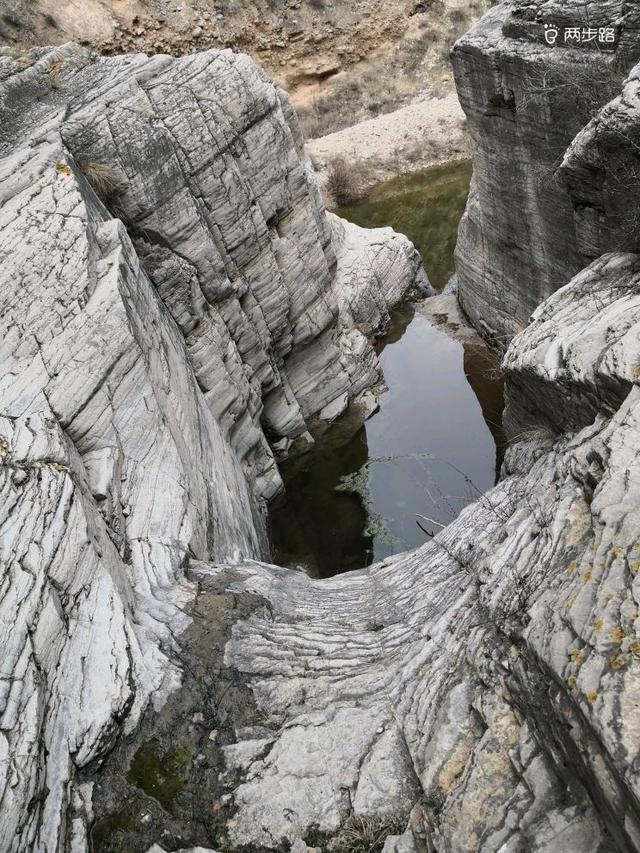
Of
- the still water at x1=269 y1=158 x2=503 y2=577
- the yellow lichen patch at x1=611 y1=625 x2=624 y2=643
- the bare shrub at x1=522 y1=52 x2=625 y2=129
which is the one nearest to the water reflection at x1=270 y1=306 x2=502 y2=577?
the still water at x1=269 y1=158 x2=503 y2=577

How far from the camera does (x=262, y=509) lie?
13.2m

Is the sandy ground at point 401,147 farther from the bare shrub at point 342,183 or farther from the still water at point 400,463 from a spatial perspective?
the still water at point 400,463

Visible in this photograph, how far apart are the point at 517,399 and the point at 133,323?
216 inches

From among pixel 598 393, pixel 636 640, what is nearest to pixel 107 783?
pixel 636 640

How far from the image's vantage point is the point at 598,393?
6355mm

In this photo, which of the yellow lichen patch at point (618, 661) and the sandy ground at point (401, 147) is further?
the sandy ground at point (401, 147)

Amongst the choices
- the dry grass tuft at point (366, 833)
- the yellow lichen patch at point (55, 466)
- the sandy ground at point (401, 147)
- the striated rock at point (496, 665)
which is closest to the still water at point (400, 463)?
the striated rock at point (496, 665)

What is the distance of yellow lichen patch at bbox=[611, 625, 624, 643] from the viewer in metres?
3.70

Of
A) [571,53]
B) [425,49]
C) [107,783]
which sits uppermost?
[571,53]

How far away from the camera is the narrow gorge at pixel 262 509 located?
175 inches

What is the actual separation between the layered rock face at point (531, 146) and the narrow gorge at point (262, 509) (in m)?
0.06

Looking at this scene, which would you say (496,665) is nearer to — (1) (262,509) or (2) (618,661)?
(2) (618,661)

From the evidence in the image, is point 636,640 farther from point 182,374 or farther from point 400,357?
point 400,357

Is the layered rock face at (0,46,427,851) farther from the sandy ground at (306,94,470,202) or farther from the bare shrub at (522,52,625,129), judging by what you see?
the sandy ground at (306,94,470,202)
